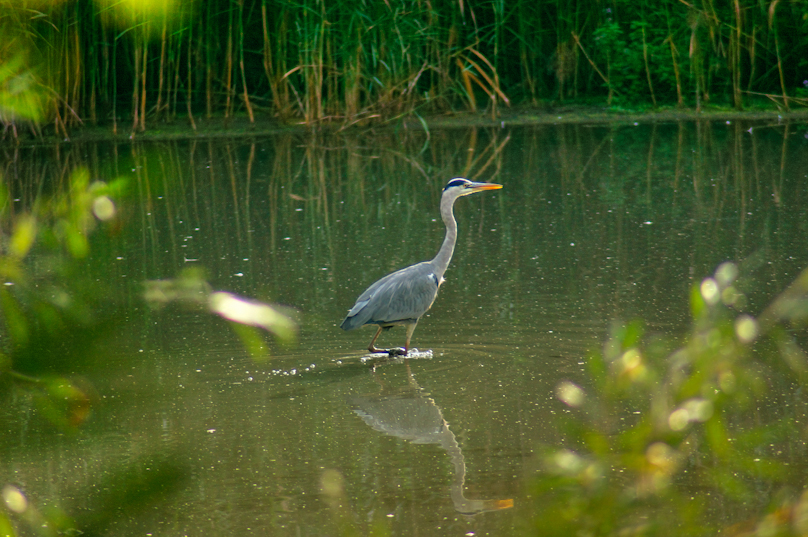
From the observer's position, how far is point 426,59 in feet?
34.8

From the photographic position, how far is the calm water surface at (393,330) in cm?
281

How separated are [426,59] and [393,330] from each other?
20.8 ft

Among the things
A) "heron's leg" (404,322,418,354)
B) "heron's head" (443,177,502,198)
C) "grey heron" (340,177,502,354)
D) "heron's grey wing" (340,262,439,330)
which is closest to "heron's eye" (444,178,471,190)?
"heron's head" (443,177,502,198)

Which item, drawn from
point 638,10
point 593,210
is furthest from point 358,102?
point 593,210

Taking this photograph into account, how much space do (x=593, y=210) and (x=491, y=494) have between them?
4.28 meters

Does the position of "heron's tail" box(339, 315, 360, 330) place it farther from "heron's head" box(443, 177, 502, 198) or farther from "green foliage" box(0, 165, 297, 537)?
"green foliage" box(0, 165, 297, 537)

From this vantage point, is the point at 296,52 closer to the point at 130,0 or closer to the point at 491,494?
the point at 491,494

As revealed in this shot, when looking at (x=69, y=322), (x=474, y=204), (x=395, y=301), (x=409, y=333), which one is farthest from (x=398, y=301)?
(x=474, y=204)

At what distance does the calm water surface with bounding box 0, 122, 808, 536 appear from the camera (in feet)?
9.21

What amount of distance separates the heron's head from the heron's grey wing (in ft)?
1.91

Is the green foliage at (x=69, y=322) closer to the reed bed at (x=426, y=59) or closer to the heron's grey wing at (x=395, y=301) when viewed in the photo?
the heron's grey wing at (x=395, y=301)

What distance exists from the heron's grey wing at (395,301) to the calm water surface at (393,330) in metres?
0.19

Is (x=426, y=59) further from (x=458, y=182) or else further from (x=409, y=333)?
(x=409, y=333)

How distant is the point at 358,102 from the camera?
10.6m
